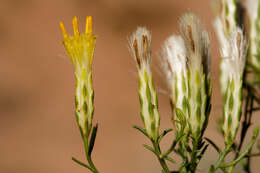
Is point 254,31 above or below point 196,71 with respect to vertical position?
above

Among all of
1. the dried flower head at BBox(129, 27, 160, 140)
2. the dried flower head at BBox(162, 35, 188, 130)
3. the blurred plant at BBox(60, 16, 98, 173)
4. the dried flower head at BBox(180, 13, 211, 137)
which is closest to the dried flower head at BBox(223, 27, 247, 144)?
the dried flower head at BBox(180, 13, 211, 137)

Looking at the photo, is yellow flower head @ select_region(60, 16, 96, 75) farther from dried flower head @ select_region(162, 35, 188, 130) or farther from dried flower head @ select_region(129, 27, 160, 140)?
dried flower head @ select_region(162, 35, 188, 130)

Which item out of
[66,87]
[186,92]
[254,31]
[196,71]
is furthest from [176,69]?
[66,87]

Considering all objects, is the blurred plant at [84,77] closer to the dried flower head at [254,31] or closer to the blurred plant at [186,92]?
the blurred plant at [186,92]

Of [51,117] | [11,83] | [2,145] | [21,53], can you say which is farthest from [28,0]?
[2,145]

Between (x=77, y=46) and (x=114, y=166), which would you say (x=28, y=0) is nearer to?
(x=114, y=166)

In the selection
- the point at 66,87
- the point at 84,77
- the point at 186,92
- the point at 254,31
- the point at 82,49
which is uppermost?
the point at 254,31

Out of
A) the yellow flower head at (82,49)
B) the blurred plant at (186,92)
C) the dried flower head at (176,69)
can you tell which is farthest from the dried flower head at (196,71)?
the yellow flower head at (82,49)

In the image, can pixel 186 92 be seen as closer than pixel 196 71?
No

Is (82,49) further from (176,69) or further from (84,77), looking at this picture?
(176,69)
